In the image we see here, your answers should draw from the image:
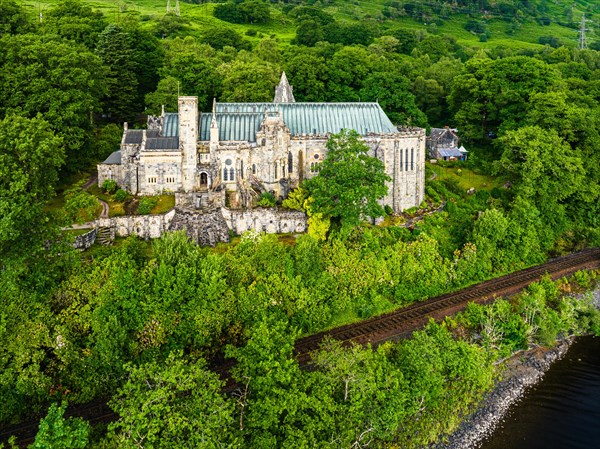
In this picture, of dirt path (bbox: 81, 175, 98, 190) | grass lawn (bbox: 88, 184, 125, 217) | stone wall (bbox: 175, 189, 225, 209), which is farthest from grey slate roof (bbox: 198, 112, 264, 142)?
dirt path (bbox: 81, 175, 98, 190)

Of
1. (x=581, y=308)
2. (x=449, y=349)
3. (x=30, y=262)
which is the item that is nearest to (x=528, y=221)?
(x=581, y=308)

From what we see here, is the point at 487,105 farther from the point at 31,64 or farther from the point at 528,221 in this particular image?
the point at 31,64

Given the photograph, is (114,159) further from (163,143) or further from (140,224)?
(140,224)

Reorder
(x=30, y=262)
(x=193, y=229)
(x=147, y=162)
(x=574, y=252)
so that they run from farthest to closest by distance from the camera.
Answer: (x=574, y=252) < (x=147, y=162) < (x=193, y=229) < (x=30, y=262)

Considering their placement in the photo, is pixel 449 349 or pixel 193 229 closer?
pixel 449 349

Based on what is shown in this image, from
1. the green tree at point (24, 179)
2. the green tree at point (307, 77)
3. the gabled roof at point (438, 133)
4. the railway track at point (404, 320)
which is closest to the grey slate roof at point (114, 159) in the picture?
the green tree at point (24, 179)

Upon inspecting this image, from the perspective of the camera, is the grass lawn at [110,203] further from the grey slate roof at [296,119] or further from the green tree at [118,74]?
the green tree at [118,74]

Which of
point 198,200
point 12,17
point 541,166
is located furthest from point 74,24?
point 541,166

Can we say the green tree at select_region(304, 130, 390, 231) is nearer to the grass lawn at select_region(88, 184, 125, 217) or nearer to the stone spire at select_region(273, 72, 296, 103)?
the grass lawn at select_region(88, 184, 125, 217)
